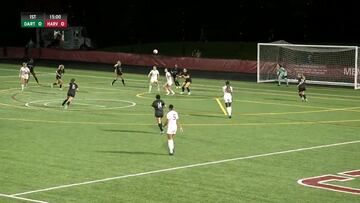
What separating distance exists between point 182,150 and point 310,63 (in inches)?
1459

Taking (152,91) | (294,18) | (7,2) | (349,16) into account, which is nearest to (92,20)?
(7,2)

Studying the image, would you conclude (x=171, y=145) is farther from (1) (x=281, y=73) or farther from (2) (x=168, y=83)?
(1) (x=281, y=73)

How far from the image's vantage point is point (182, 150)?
2986 cm

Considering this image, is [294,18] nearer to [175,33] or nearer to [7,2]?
[175,33]

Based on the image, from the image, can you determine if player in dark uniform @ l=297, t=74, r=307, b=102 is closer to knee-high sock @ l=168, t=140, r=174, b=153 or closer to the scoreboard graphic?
knee-high sock @ l=168, t=140, r=174, b=153

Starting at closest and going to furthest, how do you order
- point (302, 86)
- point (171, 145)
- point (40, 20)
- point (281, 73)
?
point (171, 145) < point (302, 86) < point (281, 73) < point (40, 20)

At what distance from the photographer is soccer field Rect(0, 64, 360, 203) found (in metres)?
22.3

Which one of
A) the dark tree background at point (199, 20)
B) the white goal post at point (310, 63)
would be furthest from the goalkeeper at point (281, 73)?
the dark tree background at point (199, 20)

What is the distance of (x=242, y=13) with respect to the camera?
96000mm

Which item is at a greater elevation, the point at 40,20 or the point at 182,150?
the point at 40,20

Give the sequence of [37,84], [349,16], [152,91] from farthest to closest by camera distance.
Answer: [349,16]
[37,84]
[152,91]

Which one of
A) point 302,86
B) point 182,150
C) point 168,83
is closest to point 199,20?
point 168,83

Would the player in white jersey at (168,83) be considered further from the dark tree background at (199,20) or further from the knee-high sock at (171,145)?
the dark tree background at (199,20)

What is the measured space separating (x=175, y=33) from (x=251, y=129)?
217 ft
